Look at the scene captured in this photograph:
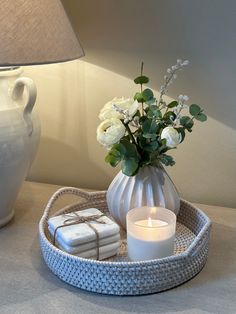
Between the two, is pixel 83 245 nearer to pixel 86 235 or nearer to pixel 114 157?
pixel 86 235

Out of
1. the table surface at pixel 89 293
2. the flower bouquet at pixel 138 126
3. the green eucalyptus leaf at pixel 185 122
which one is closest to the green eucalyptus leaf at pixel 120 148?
the flower bouquet at pixel 138 126

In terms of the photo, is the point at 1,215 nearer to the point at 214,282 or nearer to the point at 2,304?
the point at 2,304

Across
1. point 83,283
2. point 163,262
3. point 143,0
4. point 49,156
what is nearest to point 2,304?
point 83,283

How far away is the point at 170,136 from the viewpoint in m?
0.76

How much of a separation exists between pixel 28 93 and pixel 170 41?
0.36m

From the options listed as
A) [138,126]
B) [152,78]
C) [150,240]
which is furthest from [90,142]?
[150,240]

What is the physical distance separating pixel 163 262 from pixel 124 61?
530mm

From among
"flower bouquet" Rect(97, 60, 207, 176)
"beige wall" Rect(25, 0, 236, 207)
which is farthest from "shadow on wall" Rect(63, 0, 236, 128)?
"flower bouquet" Rect(97, 60, 207, 176)

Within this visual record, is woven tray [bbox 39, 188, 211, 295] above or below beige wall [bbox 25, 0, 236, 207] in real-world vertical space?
below

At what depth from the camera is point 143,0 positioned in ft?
3.28

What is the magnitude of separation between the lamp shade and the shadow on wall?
0.78ft

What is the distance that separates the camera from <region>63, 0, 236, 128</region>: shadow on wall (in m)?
0.97

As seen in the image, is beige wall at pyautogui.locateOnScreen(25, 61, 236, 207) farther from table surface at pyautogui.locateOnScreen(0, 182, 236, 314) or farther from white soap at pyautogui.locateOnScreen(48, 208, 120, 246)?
white soap at pyautogui.locateOnScreen(48, 208, 120, 246)

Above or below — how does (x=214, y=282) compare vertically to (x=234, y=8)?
below
